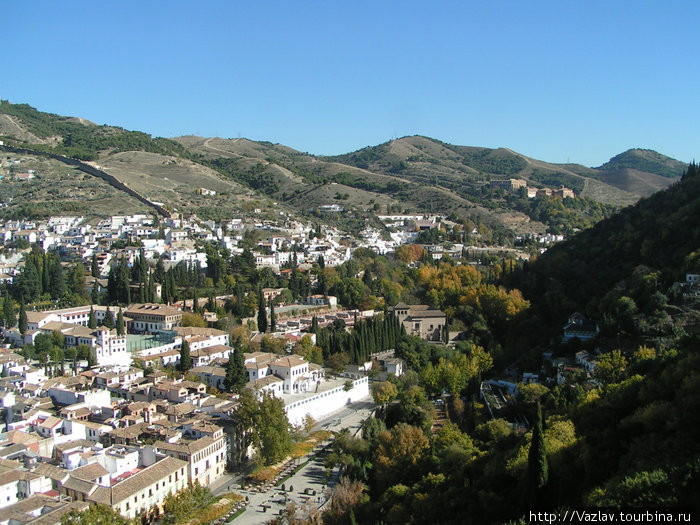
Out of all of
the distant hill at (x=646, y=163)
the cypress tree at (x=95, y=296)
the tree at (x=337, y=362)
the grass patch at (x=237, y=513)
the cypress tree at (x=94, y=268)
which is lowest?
the grass patch at (x=237, y=513)

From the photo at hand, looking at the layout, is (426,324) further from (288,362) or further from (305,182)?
(305,182)

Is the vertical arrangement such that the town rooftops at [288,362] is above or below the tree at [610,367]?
below

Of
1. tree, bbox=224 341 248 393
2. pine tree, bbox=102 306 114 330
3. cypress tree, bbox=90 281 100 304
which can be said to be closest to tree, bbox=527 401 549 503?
tree, bbox=224 341 248 393

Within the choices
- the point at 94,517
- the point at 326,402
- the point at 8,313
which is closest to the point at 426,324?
the point at 326,402

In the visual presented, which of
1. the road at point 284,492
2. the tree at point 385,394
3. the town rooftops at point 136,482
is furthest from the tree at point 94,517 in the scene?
the tree at point 385,394

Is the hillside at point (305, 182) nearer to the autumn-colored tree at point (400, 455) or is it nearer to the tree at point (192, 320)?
the tree at point (192, 320)

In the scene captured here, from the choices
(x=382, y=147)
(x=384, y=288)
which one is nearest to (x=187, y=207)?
(x=384, y=288)
